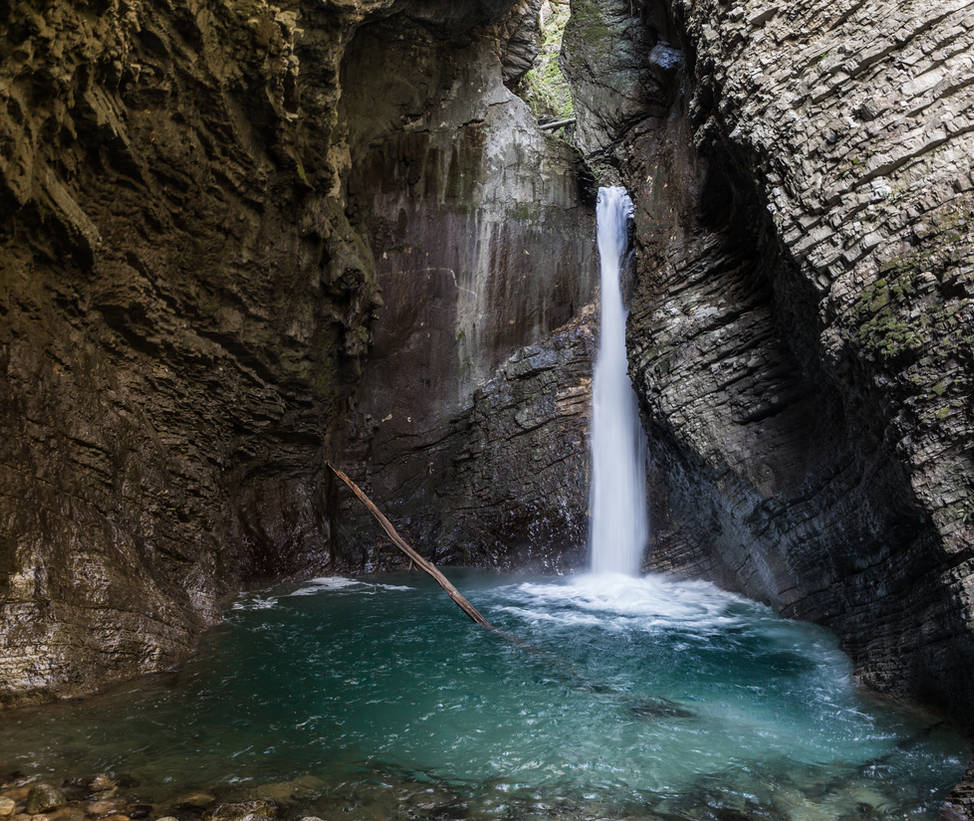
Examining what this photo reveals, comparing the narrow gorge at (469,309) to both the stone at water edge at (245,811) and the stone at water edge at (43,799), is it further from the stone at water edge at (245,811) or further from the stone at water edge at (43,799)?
the stone at water edge at (43,799)

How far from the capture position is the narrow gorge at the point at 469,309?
598 cm

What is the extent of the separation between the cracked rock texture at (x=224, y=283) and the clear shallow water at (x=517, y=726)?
1006 mm

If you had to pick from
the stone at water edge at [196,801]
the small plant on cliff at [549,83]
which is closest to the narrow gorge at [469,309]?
the stone at water edge at [196,801]

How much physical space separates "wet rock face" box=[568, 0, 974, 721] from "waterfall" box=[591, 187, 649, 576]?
60 centimetres

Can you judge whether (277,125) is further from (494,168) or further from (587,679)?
(587,679)

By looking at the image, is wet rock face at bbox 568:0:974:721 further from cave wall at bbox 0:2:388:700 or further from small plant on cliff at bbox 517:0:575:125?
small plant on cliff at bbox 517:0:575:125

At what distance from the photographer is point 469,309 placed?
46.1 feet

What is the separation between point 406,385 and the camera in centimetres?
1377

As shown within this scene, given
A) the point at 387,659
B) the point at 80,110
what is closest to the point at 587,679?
the point at 387,659

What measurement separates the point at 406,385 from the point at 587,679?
26.6 feet

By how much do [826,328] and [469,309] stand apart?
826 centimetres

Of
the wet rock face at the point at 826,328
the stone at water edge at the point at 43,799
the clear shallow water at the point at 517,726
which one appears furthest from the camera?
the wet rock face at the point at 826,328

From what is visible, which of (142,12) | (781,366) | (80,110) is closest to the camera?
(80,110)

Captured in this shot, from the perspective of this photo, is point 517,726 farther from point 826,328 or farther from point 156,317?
point 156,317
